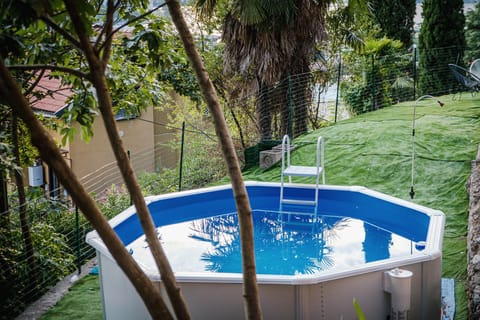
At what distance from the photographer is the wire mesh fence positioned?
5.47 metres

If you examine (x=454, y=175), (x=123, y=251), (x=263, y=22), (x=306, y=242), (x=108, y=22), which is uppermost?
(x=263, y=22)

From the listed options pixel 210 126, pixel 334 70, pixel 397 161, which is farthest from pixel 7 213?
pixel 334 70

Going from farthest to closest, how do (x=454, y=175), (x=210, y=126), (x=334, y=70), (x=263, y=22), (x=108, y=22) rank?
(x=334, y=70)
(x=210, y=126)
(x=263, y=22)
(x=454, y=175)
(x=108, y=22)

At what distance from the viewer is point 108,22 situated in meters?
2.59

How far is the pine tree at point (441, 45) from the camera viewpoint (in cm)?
1429

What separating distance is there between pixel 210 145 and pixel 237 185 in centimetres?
924

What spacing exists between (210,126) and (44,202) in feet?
24.9

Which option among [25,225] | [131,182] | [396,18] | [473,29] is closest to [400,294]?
[131,182]

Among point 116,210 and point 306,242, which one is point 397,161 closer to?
point 306,242

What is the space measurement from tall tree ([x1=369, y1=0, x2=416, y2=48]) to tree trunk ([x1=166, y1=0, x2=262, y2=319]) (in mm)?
15464

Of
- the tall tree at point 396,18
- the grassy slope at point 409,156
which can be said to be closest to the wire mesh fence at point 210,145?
the grassy slope at point 409,156

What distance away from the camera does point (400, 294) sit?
412 centimetres

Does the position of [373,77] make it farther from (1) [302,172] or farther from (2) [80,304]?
(2) [80,304]

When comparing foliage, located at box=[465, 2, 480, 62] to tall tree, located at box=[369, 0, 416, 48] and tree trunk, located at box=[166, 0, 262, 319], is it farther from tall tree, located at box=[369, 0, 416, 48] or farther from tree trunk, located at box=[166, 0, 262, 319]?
tree trunk, located at box=[166, 0, 262, 319]
